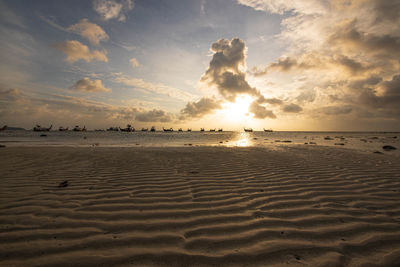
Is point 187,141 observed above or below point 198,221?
above

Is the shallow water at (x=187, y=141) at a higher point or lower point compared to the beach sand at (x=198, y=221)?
higher

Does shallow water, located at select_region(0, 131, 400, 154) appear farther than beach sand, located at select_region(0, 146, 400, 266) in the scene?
Yes

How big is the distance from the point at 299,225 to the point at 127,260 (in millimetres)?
2250

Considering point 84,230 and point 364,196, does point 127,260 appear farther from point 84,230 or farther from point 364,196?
point 364,196

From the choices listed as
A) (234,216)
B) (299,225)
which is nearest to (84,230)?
(234,216)

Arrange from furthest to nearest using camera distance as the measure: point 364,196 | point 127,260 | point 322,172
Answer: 1. point 322,172
2. point 364,196
3. point 127,260

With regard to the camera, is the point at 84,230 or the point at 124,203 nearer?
the point at 84,230

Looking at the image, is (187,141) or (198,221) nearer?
(198,221)

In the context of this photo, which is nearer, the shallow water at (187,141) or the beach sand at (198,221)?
the beach sand at (198,221)

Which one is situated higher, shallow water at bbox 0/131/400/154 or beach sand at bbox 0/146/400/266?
shallow water at bbox 0/131/400/154

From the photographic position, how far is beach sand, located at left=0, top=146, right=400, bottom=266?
1904 millimetres

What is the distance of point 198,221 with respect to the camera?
2.62m

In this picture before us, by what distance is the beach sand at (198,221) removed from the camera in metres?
1.90

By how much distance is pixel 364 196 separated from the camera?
144 inches
